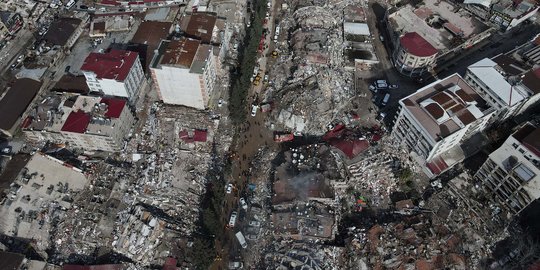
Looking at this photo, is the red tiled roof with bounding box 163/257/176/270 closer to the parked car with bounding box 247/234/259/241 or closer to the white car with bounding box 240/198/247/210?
the parked car with bounding box 247/234/259/241

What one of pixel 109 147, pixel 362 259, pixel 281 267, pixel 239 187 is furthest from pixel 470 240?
pixel 109 147

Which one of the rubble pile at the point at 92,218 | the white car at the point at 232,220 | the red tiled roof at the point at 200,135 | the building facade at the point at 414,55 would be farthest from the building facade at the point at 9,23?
the building facade at the point at 414,55

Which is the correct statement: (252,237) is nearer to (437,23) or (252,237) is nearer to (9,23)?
→ (437,23)

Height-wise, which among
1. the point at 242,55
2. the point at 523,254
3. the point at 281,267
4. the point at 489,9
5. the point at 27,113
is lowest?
the point at 281,267

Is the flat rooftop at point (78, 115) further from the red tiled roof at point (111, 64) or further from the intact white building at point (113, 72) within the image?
the red tiled roof at point (111, 64)

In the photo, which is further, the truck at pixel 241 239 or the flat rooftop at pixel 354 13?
the flat rooftop at pixel 354 13

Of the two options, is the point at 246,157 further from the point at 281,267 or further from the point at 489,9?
the point at 489,9
